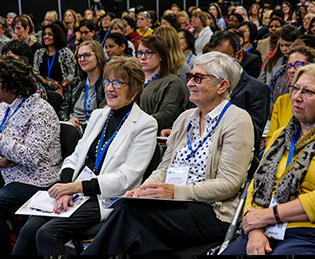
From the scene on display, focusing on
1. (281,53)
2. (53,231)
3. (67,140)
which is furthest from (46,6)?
(53,231)

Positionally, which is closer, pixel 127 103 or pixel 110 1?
pixel 127 103

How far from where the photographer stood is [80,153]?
289 cm

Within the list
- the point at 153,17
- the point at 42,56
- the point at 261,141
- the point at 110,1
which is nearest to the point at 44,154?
the point at 261,141

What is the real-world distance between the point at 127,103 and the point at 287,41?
2310 millimetres

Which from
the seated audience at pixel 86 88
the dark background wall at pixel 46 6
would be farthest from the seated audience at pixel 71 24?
the seated audience at pixel 86 88

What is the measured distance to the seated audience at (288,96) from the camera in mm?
2785

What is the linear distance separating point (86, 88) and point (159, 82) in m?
0.81

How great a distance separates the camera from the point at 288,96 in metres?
2.86

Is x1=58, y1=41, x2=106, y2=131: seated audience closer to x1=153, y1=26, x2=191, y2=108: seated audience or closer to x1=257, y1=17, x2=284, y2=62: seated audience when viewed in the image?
x1=153, y1=26, x2=191, y2=108: seated audience

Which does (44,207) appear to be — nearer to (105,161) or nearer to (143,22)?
(105,161)

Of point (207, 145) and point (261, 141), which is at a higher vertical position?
point (207, 145)

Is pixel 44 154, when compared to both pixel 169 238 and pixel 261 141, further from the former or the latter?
pixel 261 141

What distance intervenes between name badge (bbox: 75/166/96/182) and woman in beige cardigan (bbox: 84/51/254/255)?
1.21 feet

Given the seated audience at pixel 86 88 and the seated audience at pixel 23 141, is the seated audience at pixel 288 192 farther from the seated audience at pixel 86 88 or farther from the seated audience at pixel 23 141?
the seated audience at pixel 86 88
